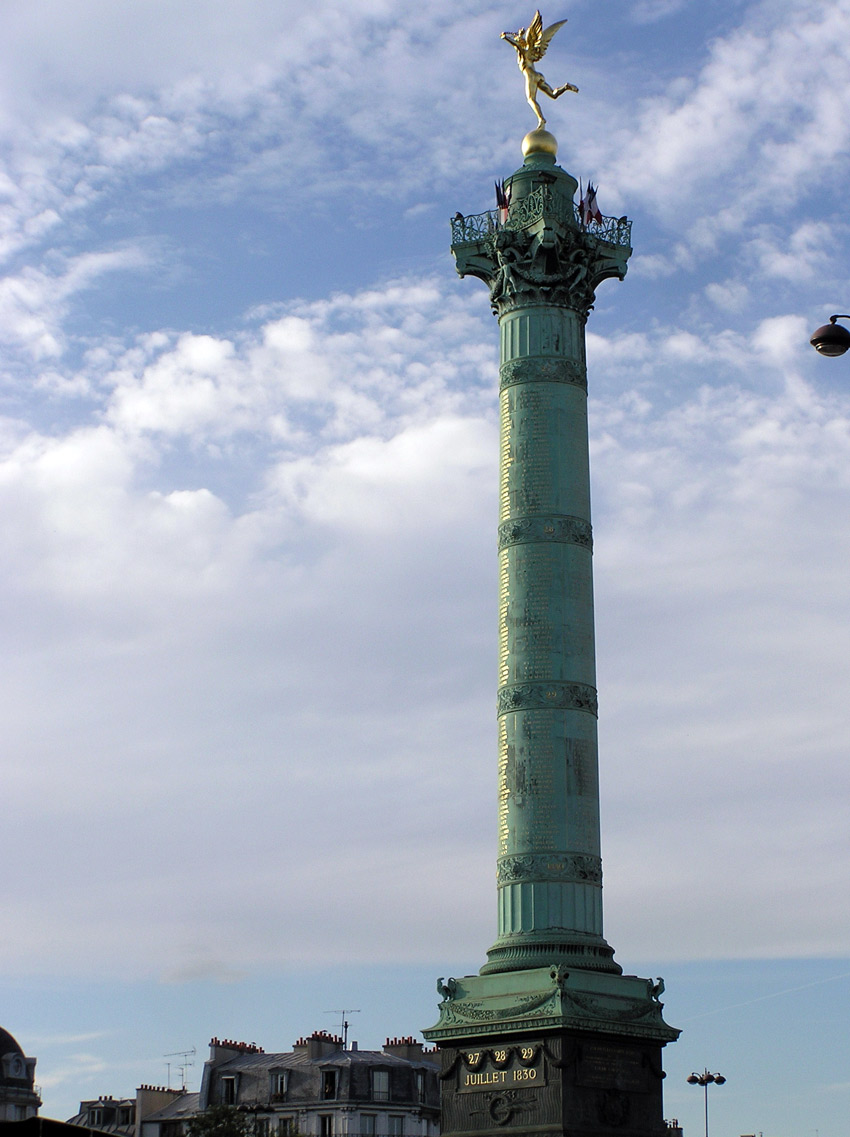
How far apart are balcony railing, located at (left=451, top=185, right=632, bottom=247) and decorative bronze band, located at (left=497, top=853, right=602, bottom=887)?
65.8 ft

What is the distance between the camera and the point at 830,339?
28719 mm

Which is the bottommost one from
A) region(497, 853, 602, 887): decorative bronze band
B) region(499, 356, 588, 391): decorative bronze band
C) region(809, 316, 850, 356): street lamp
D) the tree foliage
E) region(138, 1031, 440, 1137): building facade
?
the tree foliage

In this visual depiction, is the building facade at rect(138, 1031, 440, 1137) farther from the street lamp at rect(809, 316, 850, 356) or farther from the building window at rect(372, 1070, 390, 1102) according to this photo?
the street lamp at rect(809, 316, 850, 356)

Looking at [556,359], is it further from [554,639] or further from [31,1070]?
[31,1070]

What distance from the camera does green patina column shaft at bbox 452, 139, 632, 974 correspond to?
152ft

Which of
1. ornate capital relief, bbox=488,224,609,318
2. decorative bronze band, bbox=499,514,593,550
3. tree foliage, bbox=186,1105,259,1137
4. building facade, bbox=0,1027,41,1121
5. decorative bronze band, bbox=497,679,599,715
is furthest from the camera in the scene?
building facade, bbox=0,1027,41,1121

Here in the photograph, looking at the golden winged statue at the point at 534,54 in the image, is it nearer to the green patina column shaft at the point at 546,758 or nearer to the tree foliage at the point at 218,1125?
the green patina column shaft at the point at 546,758

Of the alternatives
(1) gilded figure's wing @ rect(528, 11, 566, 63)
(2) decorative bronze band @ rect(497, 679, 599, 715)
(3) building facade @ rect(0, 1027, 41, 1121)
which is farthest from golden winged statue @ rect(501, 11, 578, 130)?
(3) building facade @ rect(0, 1027, 41, 1121)

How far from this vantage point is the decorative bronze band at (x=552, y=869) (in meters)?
46.3

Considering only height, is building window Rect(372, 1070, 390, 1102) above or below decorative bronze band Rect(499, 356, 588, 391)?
below

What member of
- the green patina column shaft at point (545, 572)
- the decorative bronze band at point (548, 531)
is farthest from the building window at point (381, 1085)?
the decorative bronze band at point (548, 531)

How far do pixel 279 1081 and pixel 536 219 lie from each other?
4729 centimetres

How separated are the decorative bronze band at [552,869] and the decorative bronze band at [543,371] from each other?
14675mm

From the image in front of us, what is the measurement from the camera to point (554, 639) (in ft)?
160
